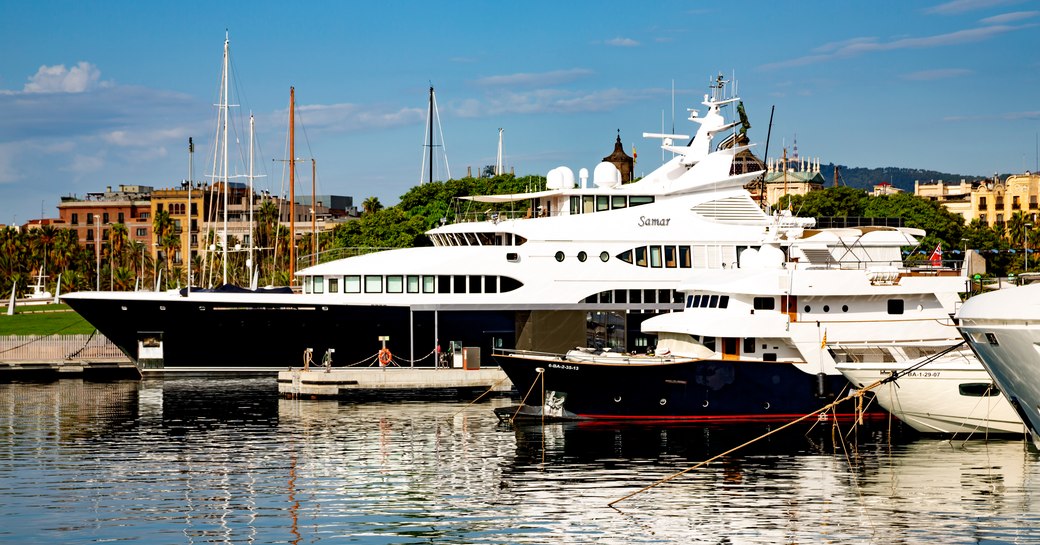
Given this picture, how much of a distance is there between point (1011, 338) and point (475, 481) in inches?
432

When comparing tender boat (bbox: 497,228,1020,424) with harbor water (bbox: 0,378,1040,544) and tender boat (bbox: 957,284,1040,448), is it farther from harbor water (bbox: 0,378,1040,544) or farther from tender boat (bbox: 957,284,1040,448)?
tender boat (bbox: 957,284,1040,448)

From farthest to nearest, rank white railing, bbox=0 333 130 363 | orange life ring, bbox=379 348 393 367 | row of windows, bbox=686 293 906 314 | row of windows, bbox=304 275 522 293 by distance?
white railing, bbox=0 333 130 363, row of windows, bbox=304 275 522 293, orange life ring, bbox=379 348 393 367, row of windows, bbox=686 293 906 314

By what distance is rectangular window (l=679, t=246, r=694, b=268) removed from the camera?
159ft

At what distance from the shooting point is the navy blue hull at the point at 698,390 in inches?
1403

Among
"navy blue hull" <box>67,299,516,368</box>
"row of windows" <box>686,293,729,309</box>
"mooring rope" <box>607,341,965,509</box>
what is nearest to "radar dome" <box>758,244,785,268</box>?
"row of windows" <box>686,293,729,309</box>

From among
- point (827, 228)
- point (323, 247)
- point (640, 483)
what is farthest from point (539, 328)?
point (323, 247)

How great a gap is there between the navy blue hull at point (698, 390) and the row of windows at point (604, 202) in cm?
1461

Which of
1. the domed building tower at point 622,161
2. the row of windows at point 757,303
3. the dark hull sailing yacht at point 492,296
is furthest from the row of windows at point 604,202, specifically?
the domed building tower at point 622,161

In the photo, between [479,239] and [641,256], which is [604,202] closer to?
[641,256]

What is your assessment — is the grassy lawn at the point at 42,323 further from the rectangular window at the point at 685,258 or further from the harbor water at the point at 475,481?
the rectangular window at the point at 685,258

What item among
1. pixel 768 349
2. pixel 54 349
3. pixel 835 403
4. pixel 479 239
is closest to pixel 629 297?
pixel 479 239

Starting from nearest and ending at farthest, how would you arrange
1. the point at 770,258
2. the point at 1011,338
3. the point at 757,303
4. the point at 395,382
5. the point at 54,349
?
1. the point at 1011,338
2. the point at 757,303
3. the point at 770,258
4. the point at 395,382
5. the point at 54,349

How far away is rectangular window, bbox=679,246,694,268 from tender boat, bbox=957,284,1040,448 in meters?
22.6

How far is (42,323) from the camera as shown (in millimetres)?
72750
